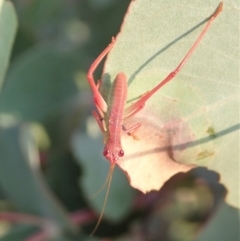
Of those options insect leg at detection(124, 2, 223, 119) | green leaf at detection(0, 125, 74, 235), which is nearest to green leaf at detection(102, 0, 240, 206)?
insect leg at detection(124, 2, 223, 119)

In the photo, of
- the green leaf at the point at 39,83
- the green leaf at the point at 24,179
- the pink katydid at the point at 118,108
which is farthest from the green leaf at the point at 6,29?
the green leaf at the point at 39,83

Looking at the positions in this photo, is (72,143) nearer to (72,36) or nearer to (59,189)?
(59,189)

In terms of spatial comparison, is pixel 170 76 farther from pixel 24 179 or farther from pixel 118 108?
pixel 24 179

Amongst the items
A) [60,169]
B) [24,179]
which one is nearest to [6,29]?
[24,179]

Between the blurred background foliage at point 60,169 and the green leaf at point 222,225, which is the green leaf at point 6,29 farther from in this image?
the green leaf at point 222,225

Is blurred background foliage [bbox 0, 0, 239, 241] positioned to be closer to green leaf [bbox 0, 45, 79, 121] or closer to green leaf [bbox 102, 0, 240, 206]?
green leaf [bbox 0, 45, 79, 121]

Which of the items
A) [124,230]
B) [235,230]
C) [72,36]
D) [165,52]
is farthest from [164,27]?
Result: [72,36]
